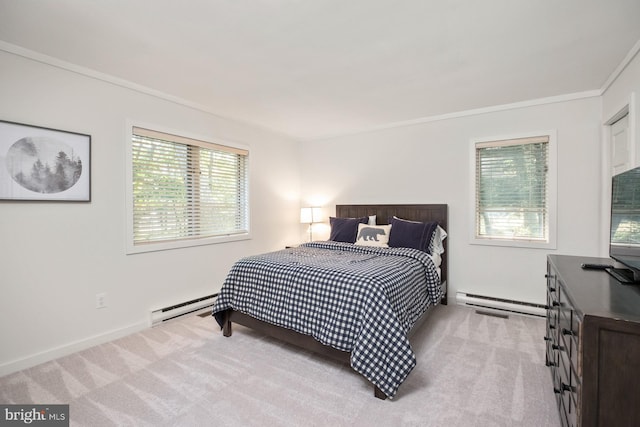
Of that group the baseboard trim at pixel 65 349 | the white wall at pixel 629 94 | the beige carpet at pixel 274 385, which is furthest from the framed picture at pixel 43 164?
the white wall at pixel 629 94

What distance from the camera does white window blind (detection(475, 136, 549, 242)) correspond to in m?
3.23

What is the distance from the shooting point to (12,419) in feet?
5.57

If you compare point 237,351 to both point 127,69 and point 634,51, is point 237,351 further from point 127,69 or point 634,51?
point 634,51

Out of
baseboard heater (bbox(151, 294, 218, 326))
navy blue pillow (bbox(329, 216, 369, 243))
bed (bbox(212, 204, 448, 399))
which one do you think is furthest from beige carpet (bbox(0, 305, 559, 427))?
navy blue pillow (bbox(329, 216, 369, 243))

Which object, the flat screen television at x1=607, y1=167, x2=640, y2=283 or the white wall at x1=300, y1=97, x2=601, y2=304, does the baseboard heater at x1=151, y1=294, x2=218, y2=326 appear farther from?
the flat screen television at x1=607, y1=167, x2=640, y2=283

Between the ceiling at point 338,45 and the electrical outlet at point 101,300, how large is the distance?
1950mm

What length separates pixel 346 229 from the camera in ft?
13.1

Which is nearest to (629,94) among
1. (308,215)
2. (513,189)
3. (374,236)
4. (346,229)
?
(513,189)

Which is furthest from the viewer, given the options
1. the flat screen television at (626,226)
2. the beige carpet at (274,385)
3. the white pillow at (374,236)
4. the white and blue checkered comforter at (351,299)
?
the white pillow at (374,236)

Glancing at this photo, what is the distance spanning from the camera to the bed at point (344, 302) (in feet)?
6.18

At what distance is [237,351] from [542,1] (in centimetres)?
316

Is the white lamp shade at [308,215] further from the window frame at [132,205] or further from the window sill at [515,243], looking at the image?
the window sill at [515,243]

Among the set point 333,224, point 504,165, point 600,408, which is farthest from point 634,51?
point 333,224

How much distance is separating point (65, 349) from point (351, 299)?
2.38 metres
